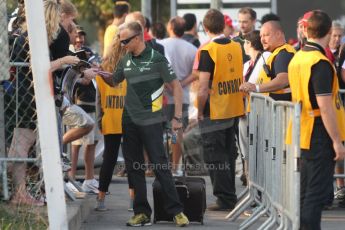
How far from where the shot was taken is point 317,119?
8.30 metres

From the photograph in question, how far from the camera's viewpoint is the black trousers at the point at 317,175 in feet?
27.1

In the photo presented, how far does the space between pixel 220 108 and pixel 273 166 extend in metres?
2.40

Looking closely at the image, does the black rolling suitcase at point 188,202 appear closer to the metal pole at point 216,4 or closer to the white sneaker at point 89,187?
the white sneaker at point 89,187

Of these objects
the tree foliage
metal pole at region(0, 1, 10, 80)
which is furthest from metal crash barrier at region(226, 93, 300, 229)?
the tree foliage

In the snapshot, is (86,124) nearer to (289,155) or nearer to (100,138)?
(100,138)

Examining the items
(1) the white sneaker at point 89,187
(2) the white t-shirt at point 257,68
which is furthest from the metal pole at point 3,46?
(1) the white sneaker at point 89,187

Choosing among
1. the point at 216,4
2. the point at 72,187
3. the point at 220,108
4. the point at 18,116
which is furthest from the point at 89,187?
the point at 216,4

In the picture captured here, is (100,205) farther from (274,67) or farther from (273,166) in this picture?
(273,166)

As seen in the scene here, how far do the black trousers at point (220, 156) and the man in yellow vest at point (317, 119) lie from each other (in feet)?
9.84

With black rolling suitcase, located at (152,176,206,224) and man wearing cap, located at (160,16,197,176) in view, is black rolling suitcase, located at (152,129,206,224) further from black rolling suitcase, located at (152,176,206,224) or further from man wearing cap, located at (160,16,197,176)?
man wearing cap, located at (160,16,197,176)

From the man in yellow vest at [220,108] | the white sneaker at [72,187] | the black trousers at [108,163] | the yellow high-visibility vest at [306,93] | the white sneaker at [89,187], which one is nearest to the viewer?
the yellow high-visibility vest at [306,93]

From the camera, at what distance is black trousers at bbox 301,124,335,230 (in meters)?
8.26

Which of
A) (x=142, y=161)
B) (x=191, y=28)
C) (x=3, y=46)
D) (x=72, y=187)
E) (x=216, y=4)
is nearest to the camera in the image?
(x=3, y=46)

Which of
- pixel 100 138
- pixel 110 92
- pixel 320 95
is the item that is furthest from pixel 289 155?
pixel 100 138
